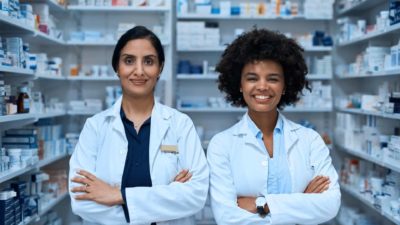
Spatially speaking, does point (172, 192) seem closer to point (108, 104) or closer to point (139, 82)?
point (139, 82)

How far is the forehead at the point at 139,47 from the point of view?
6.56 ft

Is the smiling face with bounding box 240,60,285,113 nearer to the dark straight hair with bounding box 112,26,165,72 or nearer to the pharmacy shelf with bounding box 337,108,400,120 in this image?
the dark straight hair with bounding box 112,26,165,72

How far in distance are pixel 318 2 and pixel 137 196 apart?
3436 mm

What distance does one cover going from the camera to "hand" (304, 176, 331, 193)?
1909mm

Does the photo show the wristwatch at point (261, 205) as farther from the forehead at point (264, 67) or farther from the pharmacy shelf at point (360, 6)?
the pharmacy shelf at point (360, 6)

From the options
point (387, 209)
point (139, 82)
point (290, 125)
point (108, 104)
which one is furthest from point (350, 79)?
point (139, 82)

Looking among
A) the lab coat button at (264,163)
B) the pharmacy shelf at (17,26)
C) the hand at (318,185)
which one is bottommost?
the hand at (318,185)

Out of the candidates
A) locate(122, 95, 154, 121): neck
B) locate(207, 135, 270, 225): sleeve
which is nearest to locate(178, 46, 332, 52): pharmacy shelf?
locate(122, 95, 154, 121): neck

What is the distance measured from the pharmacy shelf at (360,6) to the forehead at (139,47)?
9.02ft

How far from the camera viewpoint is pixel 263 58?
76.4 inches

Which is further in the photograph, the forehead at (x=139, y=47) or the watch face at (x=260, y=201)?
the forehead at (x=139, y=47)

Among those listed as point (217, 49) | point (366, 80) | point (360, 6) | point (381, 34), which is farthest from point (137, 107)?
point (366, 80)

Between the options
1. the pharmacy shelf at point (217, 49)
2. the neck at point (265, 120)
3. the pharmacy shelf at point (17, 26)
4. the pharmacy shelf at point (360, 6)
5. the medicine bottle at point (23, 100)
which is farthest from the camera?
the pharmacy shelf at point (217, 49)

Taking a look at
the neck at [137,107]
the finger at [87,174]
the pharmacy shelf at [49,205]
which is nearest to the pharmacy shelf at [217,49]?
the pharmacy shelf at [49,205]
